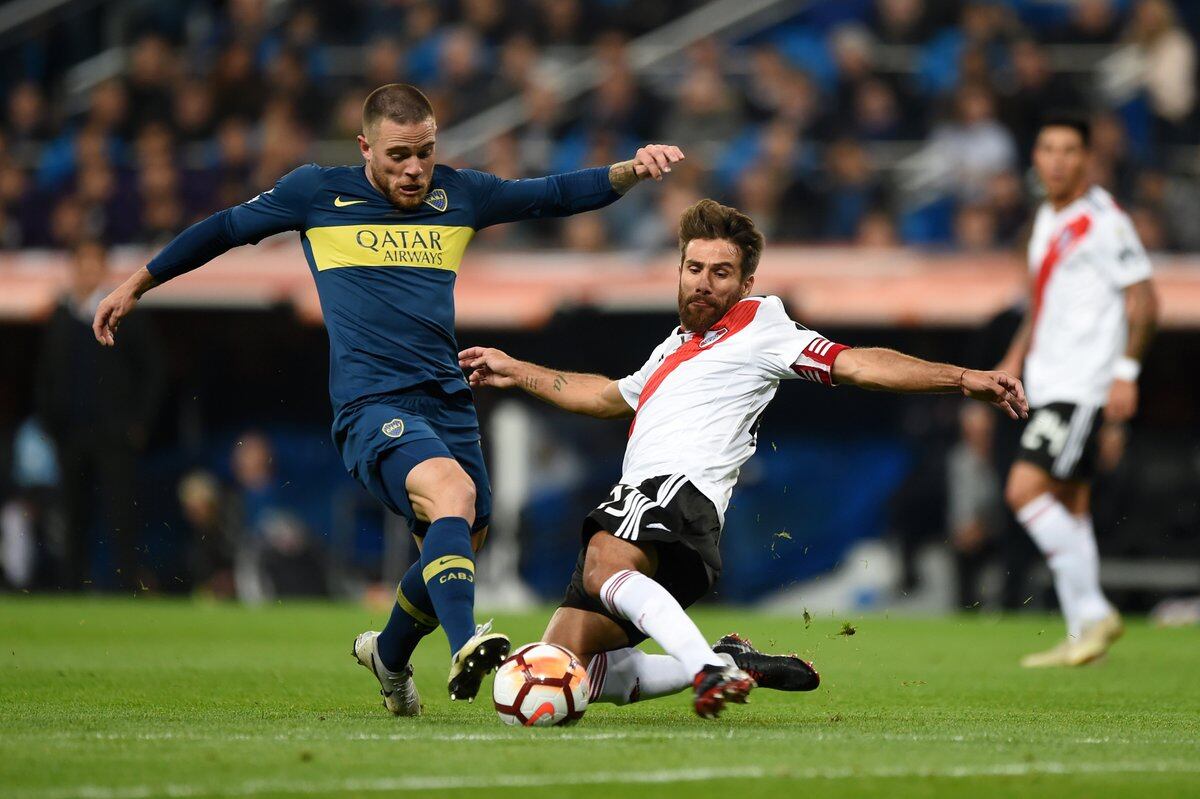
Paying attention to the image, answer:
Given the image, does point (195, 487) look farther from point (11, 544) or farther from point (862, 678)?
point (862, 678)

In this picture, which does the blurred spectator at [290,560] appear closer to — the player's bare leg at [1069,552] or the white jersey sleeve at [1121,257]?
the player's bare leg at [1069,552]

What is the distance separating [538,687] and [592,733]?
0.23 meters

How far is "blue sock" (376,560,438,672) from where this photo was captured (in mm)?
6637

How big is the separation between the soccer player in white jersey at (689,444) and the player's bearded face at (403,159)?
992 mm

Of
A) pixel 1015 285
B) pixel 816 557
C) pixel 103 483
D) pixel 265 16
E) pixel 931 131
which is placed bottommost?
pixel 816 557

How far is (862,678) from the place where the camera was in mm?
8758

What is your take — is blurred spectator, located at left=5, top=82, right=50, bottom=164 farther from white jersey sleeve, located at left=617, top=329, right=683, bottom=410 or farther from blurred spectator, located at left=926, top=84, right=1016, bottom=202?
white jersey sleeve, located at left=617, top=329, right=683, bottom=410

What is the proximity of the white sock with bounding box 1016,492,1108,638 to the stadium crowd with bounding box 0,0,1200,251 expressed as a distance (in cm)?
597

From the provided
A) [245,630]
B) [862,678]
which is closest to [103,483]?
[245,630]

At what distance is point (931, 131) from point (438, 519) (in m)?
12.3

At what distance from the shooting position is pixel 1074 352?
10078 mm

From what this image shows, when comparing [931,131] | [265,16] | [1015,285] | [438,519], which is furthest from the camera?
[265,16]

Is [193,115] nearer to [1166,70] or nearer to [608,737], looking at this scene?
[1166,70]

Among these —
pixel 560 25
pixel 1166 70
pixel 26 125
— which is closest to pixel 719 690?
pixel 1166 70
